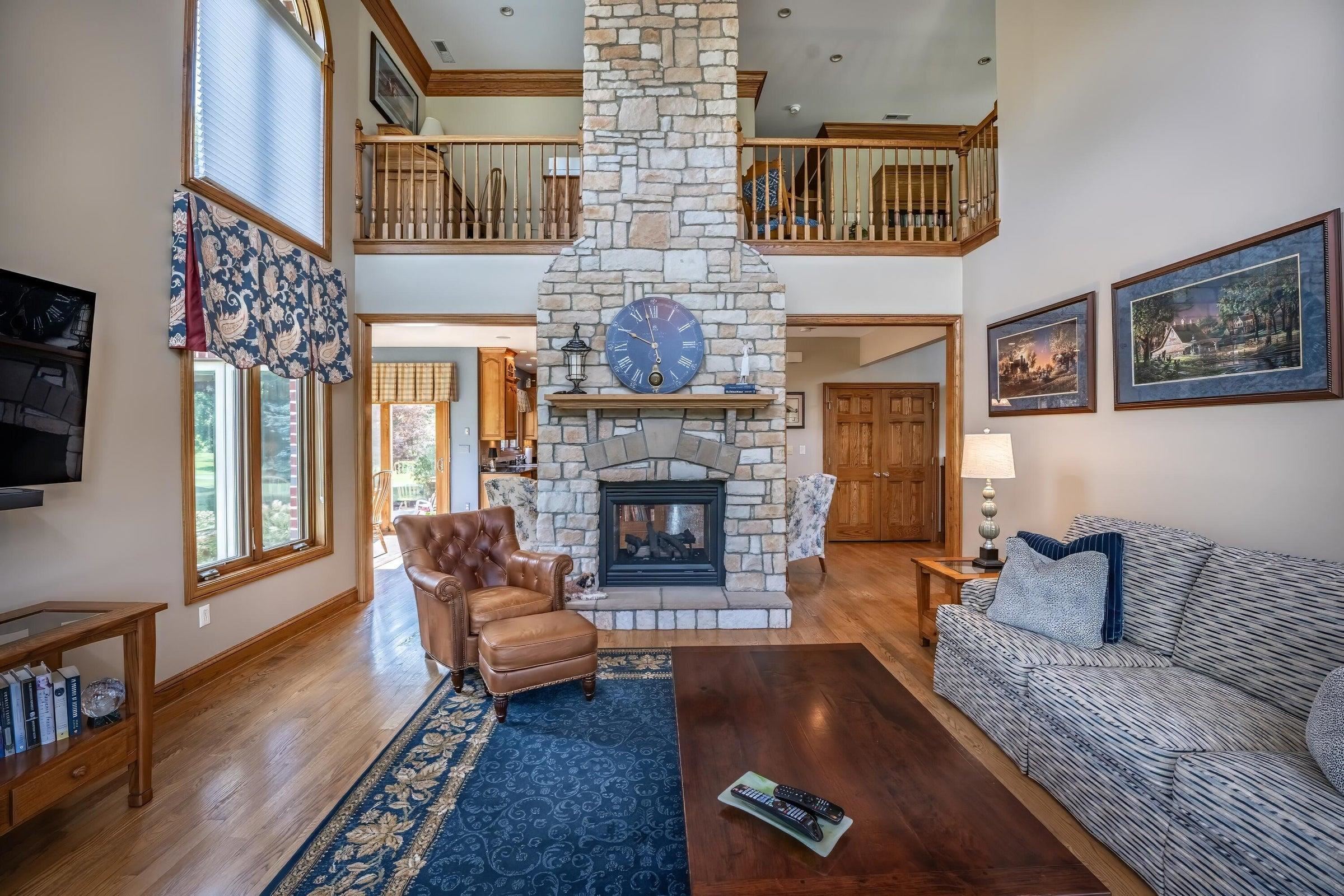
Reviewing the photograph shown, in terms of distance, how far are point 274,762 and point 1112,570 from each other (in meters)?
3.62

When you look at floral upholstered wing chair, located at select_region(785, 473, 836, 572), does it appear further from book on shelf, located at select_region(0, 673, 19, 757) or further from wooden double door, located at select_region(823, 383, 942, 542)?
book on shelf, located at select_region(0, 673, 19, 757)

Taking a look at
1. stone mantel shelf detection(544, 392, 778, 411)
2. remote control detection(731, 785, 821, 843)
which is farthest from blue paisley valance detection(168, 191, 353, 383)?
remote control detection(731, 785, 821, 843)

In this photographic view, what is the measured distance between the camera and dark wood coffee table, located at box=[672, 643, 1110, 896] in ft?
4.01

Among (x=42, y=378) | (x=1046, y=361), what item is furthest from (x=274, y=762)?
(x=1046, y=361)

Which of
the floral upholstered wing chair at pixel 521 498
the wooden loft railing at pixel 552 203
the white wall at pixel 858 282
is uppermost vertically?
the wooden loft railing at pixel 552 203

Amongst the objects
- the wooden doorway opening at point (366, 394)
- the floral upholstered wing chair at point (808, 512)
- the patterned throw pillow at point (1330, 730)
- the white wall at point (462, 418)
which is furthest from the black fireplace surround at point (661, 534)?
the white wall at point (462, 418)

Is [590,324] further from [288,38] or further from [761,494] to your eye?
[288,38]

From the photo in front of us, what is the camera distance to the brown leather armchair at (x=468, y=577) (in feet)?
9.80

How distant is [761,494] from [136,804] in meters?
3.56

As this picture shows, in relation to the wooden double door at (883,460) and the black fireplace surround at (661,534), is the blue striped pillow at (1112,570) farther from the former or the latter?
the wooden double door at (883,460)

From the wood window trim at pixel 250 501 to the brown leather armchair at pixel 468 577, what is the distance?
0.97 meters

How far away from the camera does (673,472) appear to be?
4309mm

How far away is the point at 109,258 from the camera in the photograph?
251 cm

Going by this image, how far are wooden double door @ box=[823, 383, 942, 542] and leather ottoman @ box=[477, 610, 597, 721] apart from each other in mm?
5045
